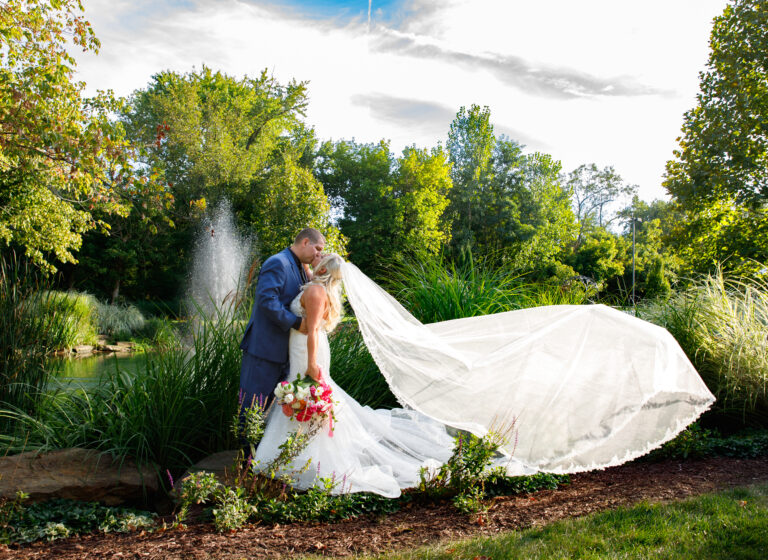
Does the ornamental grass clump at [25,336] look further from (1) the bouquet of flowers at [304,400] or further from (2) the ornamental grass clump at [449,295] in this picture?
(2) the ornamental grass clump at [449,295]

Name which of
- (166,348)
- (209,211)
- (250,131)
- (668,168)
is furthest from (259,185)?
(166,348)

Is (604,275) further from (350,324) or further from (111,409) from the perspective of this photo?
(111,409)

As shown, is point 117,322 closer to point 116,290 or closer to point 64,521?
point 116,290

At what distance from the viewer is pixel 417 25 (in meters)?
6.71

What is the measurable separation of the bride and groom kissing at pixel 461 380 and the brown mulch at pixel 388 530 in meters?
0.27

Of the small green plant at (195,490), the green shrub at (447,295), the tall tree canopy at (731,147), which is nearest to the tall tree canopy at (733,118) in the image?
the tall tree canopy at (731,147)

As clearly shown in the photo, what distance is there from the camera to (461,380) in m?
4.33

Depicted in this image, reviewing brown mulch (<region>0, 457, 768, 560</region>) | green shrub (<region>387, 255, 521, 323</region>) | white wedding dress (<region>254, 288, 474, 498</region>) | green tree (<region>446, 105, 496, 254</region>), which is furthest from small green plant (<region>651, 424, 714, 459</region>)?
green tree (<region>446, 105, 496, 254</region>)

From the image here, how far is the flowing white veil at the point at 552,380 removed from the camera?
414cm

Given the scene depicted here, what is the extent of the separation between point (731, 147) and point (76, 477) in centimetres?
1775

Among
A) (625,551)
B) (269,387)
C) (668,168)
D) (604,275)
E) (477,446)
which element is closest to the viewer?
(625,551)

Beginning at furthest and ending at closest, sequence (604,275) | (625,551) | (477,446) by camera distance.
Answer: (604,275)
(477,446)
(625,551)

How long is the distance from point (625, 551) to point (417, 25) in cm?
614

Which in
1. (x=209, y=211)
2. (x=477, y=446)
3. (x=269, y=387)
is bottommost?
(x=477, y=446)
